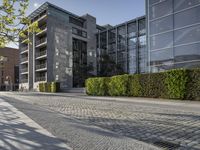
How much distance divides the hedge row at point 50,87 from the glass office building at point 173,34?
67.2ft

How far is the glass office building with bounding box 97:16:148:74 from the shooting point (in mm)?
45562

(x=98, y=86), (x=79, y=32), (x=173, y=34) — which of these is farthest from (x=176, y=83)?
(x=79, y=32)

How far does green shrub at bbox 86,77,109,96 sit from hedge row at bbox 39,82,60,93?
13761 millimetres

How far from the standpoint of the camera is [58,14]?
49625mm

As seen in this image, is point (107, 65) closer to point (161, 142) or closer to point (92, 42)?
point (92, 42)

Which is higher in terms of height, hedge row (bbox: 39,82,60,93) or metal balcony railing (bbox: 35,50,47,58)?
metal balcony railing (bbox: 35,50,47,58)

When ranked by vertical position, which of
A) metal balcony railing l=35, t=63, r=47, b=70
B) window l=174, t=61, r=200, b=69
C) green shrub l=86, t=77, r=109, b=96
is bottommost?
green shrub l=86, t=77, r=109, b=96

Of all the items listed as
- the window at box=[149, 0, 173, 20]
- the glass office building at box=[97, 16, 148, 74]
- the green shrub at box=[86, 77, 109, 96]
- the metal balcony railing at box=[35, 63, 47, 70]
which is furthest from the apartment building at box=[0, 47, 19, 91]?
the window at box=[149, 0, 173, 20]

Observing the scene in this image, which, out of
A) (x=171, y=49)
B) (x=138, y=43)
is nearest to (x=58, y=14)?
(x=138, y=43)

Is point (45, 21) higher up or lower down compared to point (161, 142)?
higher up

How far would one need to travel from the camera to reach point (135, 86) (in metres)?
21.7

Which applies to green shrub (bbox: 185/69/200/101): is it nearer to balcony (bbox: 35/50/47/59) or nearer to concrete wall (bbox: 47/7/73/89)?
concrete wall (bbox: 47/7/73/89)

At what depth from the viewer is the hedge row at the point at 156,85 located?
16766 millimetres

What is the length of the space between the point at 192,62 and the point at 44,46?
120 feet
